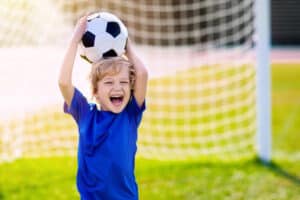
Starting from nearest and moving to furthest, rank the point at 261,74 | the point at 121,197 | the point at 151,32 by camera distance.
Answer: the point at 121,197, the point at 261,74, the point at 151,32

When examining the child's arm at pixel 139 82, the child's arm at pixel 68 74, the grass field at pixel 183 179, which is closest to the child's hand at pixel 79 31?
the child's arm at pixel 68 74

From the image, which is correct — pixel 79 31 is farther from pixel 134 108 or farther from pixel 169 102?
pixel 169 102

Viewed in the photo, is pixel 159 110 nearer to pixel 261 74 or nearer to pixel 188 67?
pixel 261 74

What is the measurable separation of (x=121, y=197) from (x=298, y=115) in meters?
6.35

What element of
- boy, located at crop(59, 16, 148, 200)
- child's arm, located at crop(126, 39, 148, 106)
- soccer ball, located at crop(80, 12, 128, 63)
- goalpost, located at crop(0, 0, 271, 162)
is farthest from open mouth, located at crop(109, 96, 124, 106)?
goalpost, located at crop(0, 0, 271, 162)

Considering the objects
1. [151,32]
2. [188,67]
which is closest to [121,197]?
[188,67]

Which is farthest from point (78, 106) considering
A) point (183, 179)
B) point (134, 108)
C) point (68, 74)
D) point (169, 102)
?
point (169, 102)

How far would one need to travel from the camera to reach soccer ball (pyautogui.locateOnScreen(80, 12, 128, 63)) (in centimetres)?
309

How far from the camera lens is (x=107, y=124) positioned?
Result: 2930 mm

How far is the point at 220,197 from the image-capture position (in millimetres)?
4848

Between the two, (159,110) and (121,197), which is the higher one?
(121,197)

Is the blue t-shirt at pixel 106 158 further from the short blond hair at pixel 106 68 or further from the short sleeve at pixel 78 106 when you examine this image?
the short blond hair at pixel 106 68

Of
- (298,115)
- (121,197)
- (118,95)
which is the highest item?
(118,95)

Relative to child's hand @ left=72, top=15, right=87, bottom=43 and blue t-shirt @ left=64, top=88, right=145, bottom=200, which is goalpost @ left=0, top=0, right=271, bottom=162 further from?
blue t-shirt @ left=64, top=88, right=145, bottom=200
